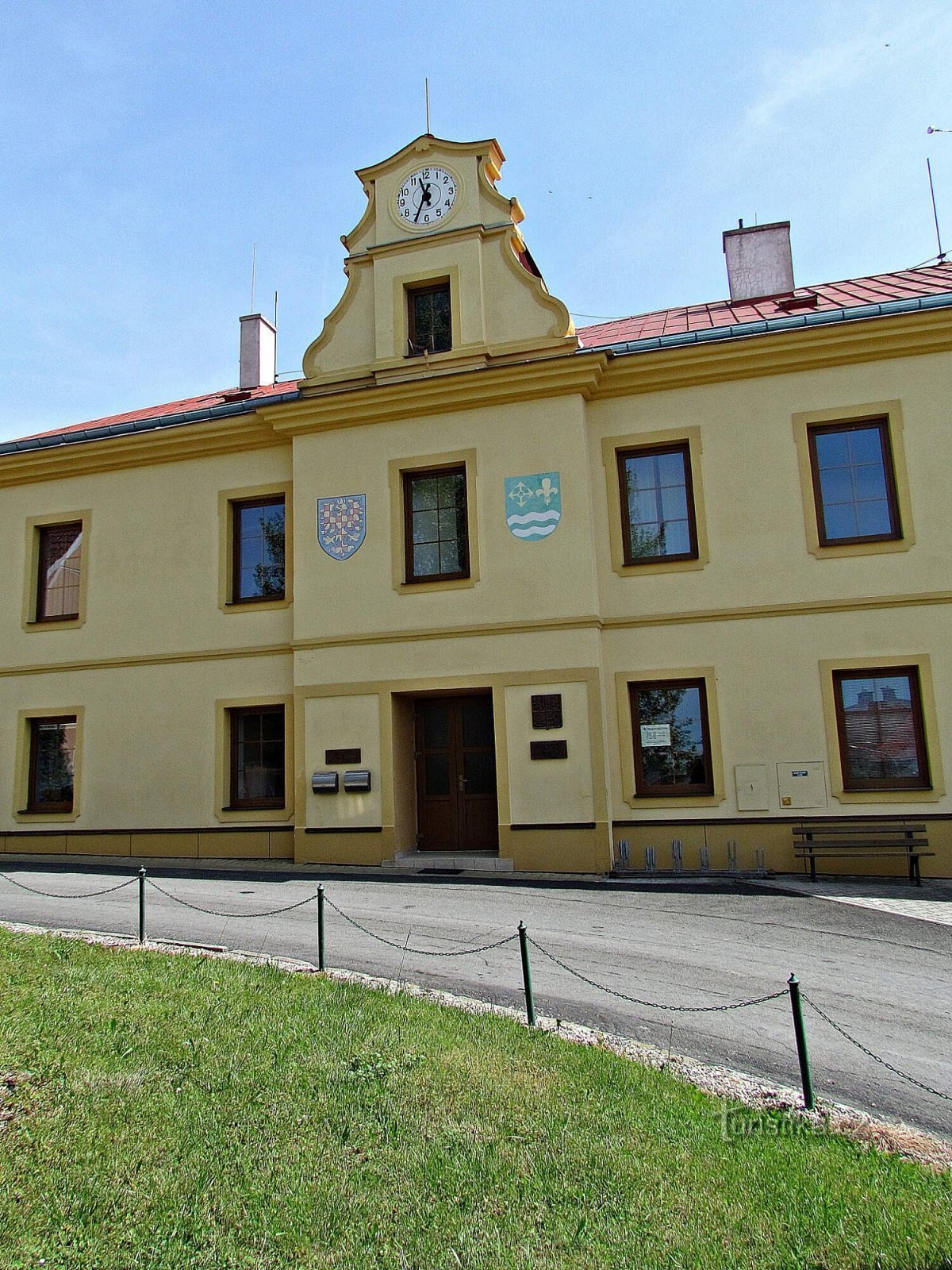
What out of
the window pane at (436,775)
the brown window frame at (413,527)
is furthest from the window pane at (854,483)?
the window pane at (436,775)

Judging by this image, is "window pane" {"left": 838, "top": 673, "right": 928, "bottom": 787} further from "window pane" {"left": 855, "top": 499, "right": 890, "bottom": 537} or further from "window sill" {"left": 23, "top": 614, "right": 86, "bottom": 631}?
"window sill" {"left": 23, "top": 614, "right": 86, "bottom": 631}

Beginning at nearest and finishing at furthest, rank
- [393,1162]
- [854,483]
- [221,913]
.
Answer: [393,1162] < [221,913] < [854,483]

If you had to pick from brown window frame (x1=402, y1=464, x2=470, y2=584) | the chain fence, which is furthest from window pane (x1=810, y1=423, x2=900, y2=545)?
the chain fence

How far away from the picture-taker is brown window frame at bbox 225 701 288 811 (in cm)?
1510

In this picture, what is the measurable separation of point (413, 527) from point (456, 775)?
3.86m

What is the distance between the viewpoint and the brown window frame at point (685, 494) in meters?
13.9

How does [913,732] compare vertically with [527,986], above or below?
above

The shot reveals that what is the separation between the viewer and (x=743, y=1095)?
5145 mm

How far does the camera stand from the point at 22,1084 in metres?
4.94

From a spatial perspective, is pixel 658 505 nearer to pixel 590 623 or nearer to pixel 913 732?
pixel 590 623

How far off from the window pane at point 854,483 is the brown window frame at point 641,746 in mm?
2798

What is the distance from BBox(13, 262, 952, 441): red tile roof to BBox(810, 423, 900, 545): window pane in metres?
2.01

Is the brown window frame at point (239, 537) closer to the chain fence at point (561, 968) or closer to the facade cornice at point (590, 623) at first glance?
the facade cornice at point (590, 623)

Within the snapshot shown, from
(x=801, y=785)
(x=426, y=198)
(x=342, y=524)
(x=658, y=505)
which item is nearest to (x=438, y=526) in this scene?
(x=342, y=524)
